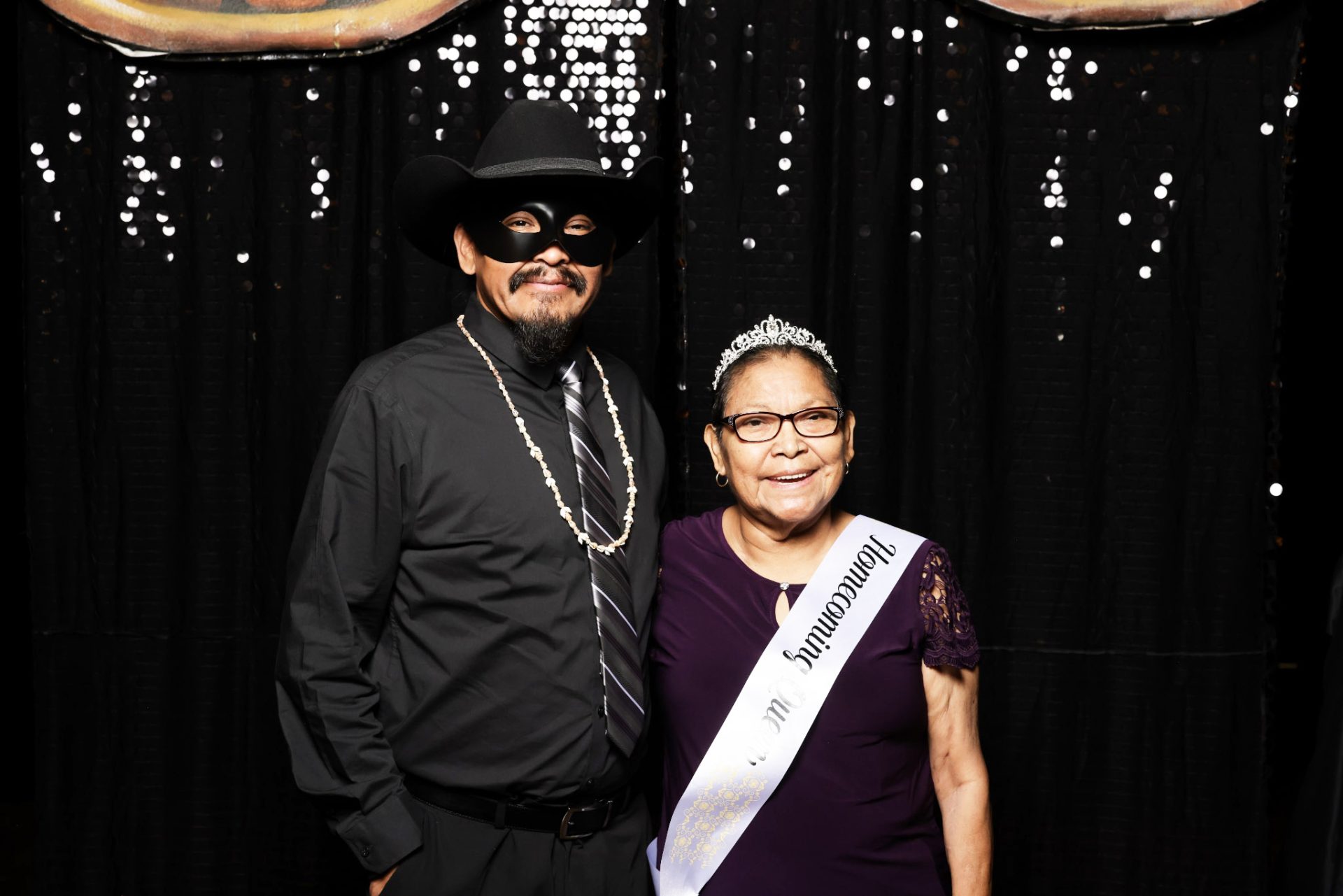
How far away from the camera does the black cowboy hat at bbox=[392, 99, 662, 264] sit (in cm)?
178

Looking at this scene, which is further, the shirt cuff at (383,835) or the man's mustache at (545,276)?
the man's mustache at (545,276)

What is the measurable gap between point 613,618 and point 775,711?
0.83ft

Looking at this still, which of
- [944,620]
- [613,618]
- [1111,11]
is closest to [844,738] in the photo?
[944,620]

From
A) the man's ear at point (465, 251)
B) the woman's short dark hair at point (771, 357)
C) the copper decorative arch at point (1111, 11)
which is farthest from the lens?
the copper decorative arch at point (1111, 11)

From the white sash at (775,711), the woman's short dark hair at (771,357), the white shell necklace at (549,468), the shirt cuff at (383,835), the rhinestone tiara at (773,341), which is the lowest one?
the shirt cuff at (383,835)

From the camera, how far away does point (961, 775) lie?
166 centimetres

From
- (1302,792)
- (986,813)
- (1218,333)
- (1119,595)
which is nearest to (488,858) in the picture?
(986,813)

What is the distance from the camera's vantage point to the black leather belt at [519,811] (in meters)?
1.71

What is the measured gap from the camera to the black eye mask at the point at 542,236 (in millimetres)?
1777

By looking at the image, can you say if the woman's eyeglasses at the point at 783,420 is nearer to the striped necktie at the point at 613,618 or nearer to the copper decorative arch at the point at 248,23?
the striped necktie at the point at 613,618

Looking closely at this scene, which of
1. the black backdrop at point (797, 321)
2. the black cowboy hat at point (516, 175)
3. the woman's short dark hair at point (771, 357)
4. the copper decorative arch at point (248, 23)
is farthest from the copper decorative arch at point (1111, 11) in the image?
the copper decorative arch at point (248, 23)

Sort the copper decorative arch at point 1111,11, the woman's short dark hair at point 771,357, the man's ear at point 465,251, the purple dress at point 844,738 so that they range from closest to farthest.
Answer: the purple dress at point 844,738 → the woman's short dark hair at point 771,357 → the man's ear at point 465,251 → the copper decorative arch at point 1111,11

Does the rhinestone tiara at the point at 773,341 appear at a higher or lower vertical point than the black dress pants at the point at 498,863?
higher

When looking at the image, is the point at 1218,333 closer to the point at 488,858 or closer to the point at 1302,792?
the point at 1302,792
